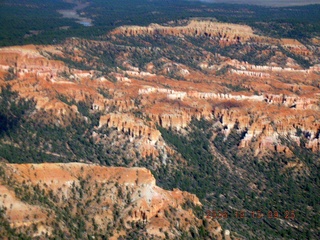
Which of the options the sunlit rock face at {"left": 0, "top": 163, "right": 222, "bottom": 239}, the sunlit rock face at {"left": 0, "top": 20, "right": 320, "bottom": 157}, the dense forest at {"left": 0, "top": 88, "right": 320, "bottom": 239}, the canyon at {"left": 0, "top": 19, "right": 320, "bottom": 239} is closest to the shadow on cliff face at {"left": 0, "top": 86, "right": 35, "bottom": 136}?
the dense forest at {"left": 0, "top": 88, "right": 320, "bottom": 239}

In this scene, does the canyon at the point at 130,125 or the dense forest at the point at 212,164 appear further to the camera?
the dense forest at the point at 212,164

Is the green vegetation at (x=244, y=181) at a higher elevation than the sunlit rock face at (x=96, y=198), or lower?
lower

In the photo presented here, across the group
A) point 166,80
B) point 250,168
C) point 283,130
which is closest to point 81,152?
point 250,168

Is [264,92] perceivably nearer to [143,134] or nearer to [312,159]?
[312,159]

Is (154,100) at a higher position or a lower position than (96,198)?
lower

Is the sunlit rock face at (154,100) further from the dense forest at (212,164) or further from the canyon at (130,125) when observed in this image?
the dense forest at (212,164)

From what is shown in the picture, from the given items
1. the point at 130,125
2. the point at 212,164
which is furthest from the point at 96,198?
the point at 212,164

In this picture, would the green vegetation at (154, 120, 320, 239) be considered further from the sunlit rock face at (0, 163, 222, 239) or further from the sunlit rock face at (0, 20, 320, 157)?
the sunlit rock face at (0, 163, 222, 239)

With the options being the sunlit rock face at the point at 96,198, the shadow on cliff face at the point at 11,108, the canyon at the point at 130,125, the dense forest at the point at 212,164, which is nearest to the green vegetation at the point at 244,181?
the dense forest at the point at 212,164

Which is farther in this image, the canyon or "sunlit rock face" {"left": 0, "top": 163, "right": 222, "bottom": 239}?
the canyon

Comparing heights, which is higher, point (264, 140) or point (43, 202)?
point (43, 202)

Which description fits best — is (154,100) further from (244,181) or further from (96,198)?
(96,198)
